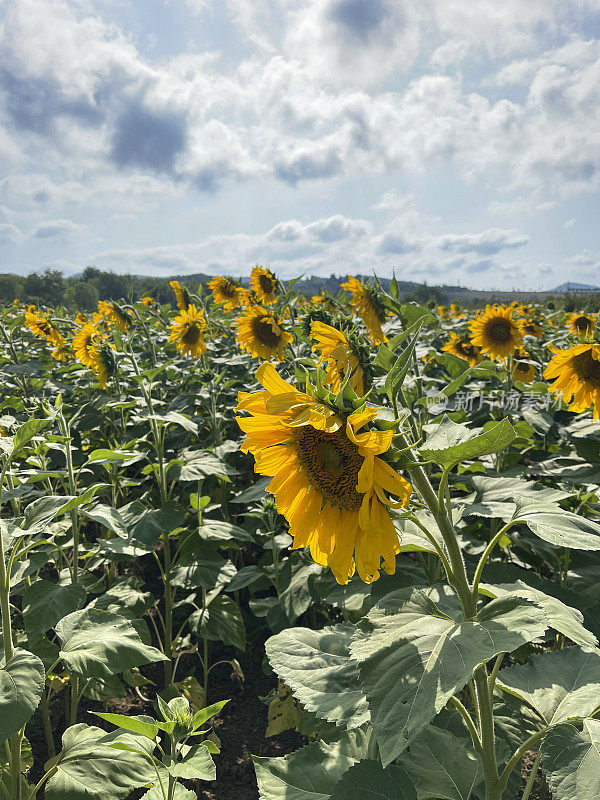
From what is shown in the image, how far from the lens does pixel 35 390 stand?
18.0ft

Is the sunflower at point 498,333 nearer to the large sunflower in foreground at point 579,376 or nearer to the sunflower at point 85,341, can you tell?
the large sunflower in foreground at point 579,376

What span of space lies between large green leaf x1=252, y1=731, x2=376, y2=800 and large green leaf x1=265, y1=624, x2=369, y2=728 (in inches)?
4.4

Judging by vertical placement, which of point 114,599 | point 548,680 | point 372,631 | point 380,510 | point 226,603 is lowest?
point 226,603

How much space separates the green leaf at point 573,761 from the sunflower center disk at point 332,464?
59cm

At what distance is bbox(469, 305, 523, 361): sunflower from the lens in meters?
4.81

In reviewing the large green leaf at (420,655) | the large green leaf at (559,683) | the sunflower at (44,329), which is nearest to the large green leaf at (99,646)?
the large green leaf at (420,655)

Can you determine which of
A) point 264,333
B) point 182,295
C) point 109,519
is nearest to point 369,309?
point 264,333

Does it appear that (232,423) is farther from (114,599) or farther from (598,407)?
(598,407)

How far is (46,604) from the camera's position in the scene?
1.89m

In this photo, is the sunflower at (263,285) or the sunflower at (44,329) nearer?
the sunflower at (263,285)

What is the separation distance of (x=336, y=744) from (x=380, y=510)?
0.79 metres

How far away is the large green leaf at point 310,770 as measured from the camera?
1264mm

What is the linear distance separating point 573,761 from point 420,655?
1.39ft

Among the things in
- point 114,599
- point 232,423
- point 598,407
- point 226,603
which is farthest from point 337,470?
point 232,423
